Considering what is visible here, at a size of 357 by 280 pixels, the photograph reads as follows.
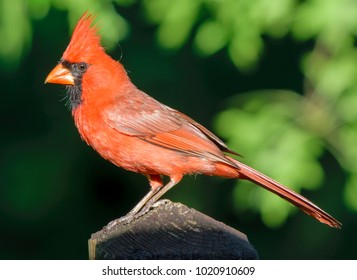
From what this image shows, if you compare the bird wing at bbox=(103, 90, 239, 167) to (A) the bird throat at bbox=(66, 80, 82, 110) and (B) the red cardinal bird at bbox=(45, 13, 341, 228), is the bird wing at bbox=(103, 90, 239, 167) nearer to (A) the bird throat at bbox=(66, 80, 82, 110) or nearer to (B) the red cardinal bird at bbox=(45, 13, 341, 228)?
(B) the red cardinal bird at bbox=(45, 13, 341, 228)

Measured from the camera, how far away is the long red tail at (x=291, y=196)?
11.2 feet

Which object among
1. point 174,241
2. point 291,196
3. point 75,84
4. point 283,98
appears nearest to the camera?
point 174,241

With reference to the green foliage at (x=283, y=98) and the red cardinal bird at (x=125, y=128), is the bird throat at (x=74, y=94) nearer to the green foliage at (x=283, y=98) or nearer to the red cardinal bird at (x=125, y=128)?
the red cardinal bird at (x=125, y=128)

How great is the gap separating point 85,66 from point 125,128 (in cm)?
30

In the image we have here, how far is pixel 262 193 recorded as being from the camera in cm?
446

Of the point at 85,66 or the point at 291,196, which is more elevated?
the point at 85,66

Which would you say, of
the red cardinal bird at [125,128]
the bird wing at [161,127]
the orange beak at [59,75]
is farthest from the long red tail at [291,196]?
the orange beak at [59,75]

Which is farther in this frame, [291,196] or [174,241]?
[291,196]

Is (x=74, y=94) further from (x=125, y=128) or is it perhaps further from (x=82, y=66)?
(x=125, y=128)

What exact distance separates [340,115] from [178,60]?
4.80 ft

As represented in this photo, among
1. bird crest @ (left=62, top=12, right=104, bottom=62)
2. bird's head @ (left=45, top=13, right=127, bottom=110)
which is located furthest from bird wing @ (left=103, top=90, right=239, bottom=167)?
bird crest @ (left=62, top=12, right=104, bottom=62)

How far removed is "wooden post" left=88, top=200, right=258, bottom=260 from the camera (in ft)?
8.37

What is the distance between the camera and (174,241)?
8.63ft

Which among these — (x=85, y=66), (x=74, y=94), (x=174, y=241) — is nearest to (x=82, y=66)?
(x=85, y=66)
